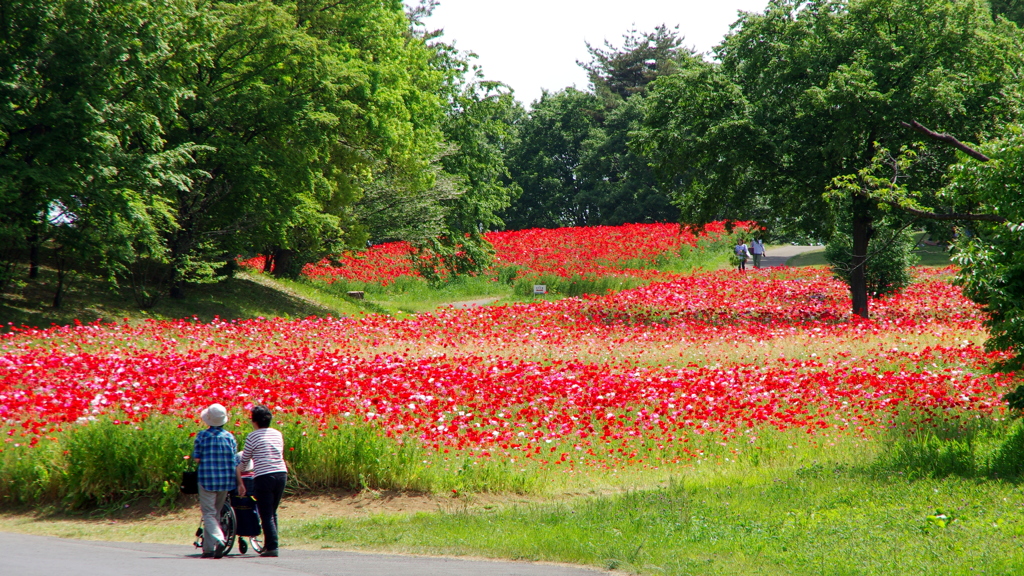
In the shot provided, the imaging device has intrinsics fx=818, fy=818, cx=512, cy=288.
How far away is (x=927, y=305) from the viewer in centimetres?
2416

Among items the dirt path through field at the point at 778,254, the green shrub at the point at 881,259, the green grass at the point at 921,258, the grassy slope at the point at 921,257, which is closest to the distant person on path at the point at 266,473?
the green shrub at the point at 881,259

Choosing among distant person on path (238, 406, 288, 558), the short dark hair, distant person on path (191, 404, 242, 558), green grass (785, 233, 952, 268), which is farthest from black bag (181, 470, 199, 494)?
green grass (785, 233, 952, 268)

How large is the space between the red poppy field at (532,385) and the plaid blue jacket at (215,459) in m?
2.50

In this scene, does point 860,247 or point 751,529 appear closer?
point 751,529

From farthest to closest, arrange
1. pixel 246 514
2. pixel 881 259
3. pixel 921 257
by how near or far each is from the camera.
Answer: pixel 921 257 < pixel 881 259 < pixel 246 514

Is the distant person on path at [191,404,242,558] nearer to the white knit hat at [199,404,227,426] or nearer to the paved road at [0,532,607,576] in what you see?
the white knit hat at [199,404,227,426]

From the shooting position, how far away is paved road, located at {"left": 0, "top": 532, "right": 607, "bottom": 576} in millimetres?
6180

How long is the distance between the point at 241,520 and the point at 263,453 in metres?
0.69

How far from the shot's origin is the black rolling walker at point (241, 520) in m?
7.58

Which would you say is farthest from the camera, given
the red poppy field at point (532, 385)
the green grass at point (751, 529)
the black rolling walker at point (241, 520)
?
the red poppy field at point (532, 385)

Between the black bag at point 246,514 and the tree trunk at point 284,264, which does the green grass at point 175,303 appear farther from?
the black bag at point 246,514

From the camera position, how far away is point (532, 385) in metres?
13.2

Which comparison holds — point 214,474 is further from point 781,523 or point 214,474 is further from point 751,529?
point 781,523

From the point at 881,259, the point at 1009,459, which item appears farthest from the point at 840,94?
the point at 1009,459
